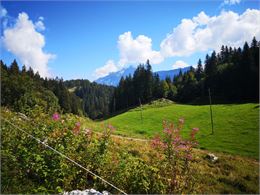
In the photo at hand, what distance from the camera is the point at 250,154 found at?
27516 mm

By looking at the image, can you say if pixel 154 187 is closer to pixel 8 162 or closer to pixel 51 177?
A: pixel 51 177

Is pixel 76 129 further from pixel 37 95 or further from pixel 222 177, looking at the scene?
pixel 37 95

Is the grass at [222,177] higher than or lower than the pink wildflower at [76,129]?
lower

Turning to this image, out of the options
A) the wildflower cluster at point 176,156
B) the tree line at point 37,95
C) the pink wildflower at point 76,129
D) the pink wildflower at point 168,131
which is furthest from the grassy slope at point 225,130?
the pink wildflower at point 76,129

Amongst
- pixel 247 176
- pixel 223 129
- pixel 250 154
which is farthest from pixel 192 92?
pixel 247 176

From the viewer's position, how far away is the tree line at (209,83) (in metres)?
76.9

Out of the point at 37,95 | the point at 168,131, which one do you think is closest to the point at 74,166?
the point at 168,131

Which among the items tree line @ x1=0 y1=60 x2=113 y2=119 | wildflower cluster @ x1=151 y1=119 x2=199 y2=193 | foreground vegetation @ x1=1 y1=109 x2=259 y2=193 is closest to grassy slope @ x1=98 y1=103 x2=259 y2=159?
tree line @ x1=0 y1=60 x2=113 y2=119

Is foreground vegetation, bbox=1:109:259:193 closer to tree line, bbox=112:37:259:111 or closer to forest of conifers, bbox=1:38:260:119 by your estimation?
forest of conifers, bbox=1:38:260:119

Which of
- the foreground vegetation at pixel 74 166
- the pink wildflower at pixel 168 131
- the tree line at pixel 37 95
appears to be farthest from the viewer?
the tree line at pixel 37 95

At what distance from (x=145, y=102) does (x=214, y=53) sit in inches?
1479

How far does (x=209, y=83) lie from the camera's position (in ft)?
297

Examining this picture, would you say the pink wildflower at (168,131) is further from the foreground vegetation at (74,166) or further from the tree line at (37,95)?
the tree line at (37,95)

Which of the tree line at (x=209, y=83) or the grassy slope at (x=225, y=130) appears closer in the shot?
the grassy slope at (x=225, y=130)
